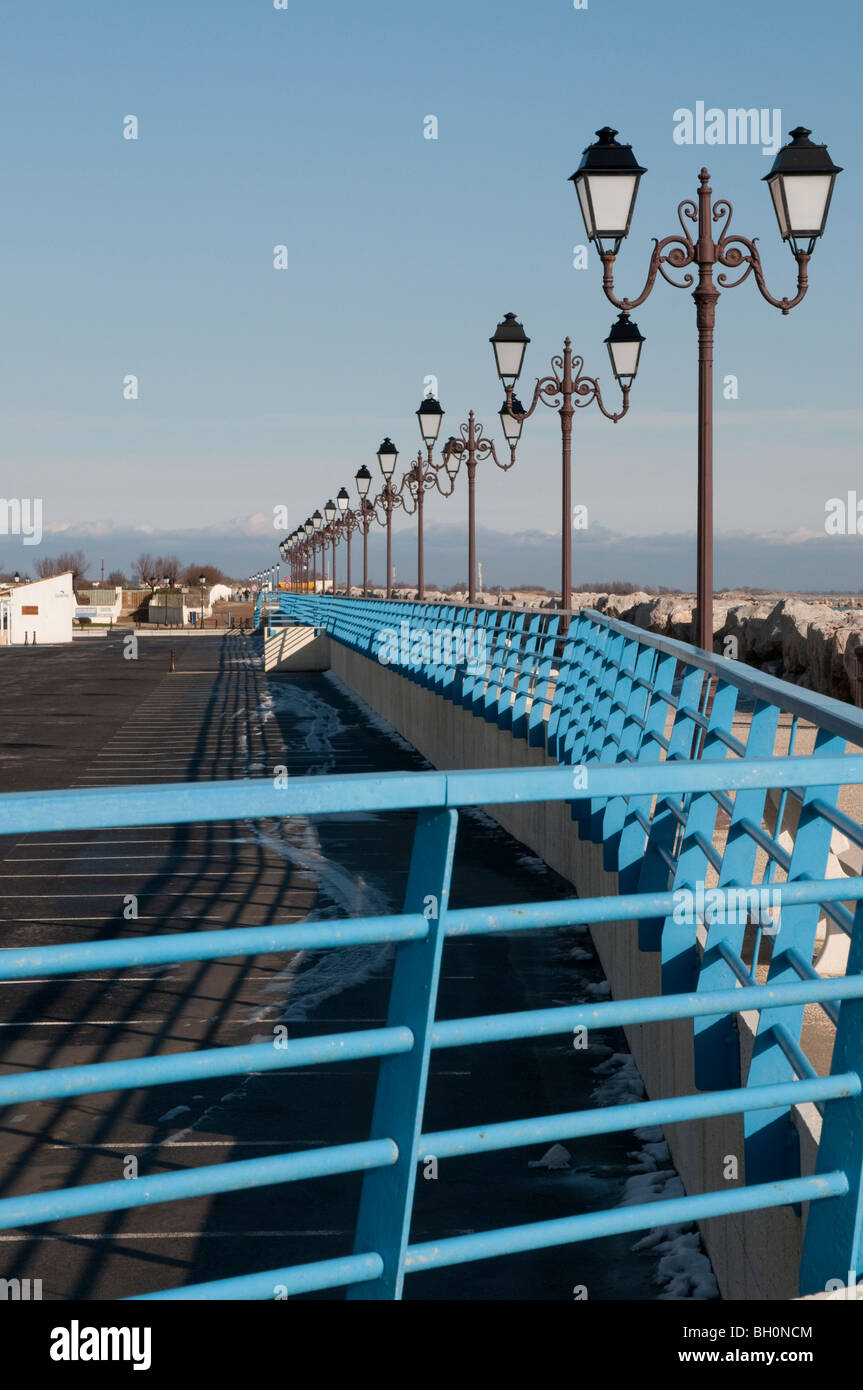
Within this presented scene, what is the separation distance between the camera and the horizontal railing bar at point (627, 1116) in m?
2.80

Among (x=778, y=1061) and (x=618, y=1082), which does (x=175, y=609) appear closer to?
(x=618, y=1082)

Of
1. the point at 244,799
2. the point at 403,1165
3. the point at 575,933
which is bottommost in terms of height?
the point at 575,933

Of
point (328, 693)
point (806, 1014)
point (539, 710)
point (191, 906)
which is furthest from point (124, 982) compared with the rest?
point (328, 693)

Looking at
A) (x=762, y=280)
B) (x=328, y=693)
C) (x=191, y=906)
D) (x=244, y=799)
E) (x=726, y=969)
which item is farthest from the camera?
(x=328, y=693)

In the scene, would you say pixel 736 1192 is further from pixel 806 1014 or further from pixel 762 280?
pixel 762 280

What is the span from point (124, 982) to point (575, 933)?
289cm

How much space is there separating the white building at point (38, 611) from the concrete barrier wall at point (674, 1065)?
76359mm

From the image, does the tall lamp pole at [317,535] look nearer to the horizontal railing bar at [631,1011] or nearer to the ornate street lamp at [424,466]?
the ornate street lamp at [424,466]

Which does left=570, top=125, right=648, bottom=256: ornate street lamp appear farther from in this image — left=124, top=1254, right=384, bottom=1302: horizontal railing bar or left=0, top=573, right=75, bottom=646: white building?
left=0, top=573, right=75, bottom=646: white building

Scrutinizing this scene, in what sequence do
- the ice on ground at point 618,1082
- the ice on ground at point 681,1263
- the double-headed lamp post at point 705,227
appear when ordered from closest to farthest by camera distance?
1. the ice on ground at point 681,1263
2. the ice on ground at point 618,1082
3. the double-headed lamp post at point 705,227

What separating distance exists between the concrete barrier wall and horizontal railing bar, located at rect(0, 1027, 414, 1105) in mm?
1220

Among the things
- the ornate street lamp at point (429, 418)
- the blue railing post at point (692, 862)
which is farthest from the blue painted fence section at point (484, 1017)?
the ornate street lamp at point (429, 418)

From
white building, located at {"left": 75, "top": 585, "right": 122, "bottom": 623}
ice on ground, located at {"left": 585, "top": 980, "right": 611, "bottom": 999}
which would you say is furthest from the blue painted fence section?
white building, located at {"left": 75, "top": 585, "right": 122, "bottom": 623}
